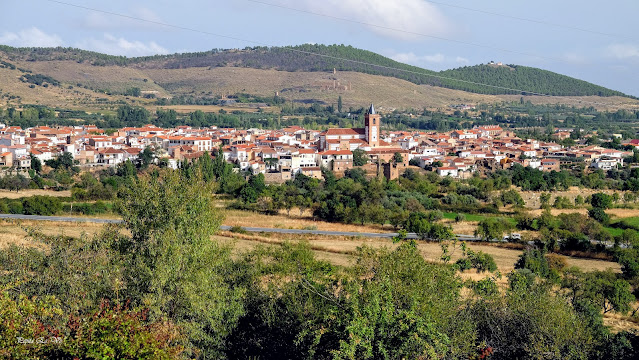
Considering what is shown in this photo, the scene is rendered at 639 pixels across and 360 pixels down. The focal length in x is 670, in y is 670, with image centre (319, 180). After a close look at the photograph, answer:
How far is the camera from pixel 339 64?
119 m

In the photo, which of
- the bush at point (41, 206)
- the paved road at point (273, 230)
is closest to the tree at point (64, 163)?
the bush at point (41, 206)

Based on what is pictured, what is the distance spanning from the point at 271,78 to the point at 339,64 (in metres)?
13.7

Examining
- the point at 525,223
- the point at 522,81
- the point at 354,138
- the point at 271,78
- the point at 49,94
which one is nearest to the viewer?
the point at 525,223

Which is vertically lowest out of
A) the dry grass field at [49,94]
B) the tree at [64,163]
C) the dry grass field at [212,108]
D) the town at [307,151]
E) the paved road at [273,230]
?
the paved road at [273,230]

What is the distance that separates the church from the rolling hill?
144 ft

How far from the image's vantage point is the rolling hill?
95.5 metres

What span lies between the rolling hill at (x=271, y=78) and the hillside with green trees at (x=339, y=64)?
0.19m

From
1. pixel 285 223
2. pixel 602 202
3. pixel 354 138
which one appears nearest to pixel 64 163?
pixel 285 223

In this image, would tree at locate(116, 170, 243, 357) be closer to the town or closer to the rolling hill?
the town

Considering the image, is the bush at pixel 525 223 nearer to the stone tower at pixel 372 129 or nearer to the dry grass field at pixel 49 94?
the stone tower at pixel 372 129

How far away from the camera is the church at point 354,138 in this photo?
4819cm

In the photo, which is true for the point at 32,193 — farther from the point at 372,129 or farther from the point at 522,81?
the point at 522,81

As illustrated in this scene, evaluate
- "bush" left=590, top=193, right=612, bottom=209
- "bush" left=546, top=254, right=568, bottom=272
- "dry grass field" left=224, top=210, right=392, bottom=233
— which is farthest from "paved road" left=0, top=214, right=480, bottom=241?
"bush" left=590, top=193, right=612, bottom=209

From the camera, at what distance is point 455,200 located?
108 feet
